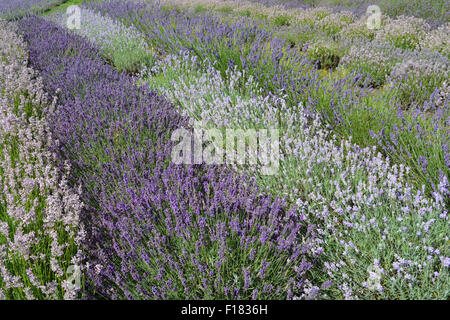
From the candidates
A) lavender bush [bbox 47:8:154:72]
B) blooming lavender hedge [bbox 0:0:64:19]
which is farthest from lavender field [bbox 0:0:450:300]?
blooming lavender hedge [bbox 0:0:64:19]

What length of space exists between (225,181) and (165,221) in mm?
517

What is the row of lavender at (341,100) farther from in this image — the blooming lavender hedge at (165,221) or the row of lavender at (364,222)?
the blooming lavender hedge at (165,221)

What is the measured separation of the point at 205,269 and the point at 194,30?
4514 mm

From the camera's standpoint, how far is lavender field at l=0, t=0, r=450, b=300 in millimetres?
1554

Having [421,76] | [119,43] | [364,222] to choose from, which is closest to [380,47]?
[421,76]

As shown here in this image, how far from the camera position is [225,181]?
6.59 ft

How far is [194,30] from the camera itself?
205 inches

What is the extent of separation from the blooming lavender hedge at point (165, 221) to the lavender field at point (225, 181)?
0.01 metres

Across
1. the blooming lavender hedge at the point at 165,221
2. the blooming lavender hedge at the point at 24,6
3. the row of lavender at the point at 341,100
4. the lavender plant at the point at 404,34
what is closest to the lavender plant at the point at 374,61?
the row of lavender at the point at 341,100

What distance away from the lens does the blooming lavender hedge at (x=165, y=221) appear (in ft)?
5.01

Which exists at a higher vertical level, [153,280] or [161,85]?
[161,85]

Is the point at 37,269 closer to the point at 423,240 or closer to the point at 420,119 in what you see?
the point at 423,240

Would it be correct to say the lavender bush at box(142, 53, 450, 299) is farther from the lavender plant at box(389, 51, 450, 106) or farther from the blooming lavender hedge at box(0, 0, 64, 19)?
the blooming lavender hedge at box(0, 0, 64, 19)
